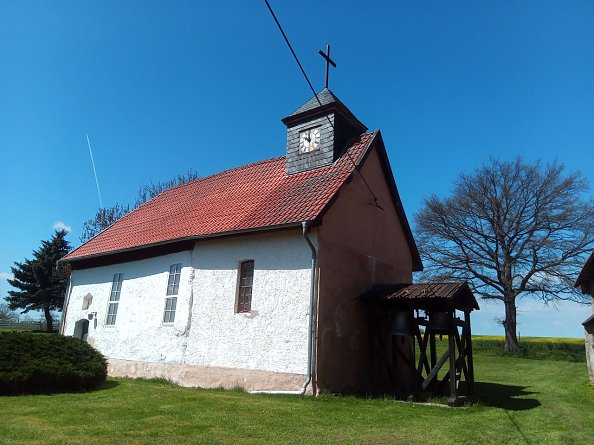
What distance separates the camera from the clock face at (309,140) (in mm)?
15656

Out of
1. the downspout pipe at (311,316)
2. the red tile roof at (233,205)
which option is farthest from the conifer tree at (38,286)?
the downspout pipe at (311,316)

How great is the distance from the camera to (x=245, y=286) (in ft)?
43.7

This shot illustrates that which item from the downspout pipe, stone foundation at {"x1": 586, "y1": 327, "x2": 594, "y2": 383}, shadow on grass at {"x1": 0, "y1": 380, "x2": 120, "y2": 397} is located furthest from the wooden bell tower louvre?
shadow on grass at {"x1": 0, "y1": 380, "x2": 120, "y2": 397}

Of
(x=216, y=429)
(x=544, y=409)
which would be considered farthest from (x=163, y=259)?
(x=544, y=409)

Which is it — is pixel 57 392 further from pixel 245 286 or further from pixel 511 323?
pixel 511 323

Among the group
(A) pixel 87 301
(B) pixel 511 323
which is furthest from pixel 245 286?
(B) pixel 511 323

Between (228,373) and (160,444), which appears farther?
(228,373)

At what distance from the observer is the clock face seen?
51.4 feet

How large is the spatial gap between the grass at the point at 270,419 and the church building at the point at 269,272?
1.49 metres

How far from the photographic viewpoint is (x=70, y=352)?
11.4m

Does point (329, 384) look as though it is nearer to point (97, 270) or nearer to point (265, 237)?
point (265, 237)

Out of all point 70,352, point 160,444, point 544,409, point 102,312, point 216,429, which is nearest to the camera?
point 160,444

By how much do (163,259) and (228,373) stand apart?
16.6ft

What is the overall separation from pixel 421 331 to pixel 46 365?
9.59 metres
